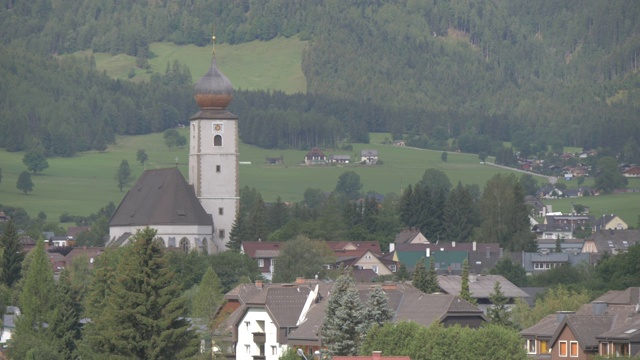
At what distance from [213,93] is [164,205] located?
39.1ft

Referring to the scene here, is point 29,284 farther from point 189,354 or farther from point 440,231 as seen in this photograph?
point 440,231

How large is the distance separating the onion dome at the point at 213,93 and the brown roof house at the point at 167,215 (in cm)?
634

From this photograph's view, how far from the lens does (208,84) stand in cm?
15200

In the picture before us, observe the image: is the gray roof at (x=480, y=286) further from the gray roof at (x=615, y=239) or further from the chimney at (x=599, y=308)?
the gray roof at (x=615, y=239)

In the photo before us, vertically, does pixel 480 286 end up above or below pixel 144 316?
above

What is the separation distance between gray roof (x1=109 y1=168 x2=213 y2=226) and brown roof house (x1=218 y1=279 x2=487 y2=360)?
180ft

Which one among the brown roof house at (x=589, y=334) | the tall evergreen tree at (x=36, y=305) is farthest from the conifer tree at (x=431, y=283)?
the tall evergreen tree at (x=36, y=305)

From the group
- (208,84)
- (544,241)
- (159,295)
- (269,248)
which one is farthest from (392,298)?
(544,241)

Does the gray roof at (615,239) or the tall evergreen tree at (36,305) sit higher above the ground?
the gray roof at (615,239)

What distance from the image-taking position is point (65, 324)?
75.4 m

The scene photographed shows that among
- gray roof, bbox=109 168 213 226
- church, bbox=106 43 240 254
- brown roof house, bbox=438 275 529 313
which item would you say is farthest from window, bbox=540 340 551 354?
gray roof, bbox=109 168 213 226

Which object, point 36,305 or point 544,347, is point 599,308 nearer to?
point 544,347

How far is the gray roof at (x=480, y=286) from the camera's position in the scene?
103 metres

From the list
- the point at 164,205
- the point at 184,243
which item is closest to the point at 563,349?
the point at 184,243
